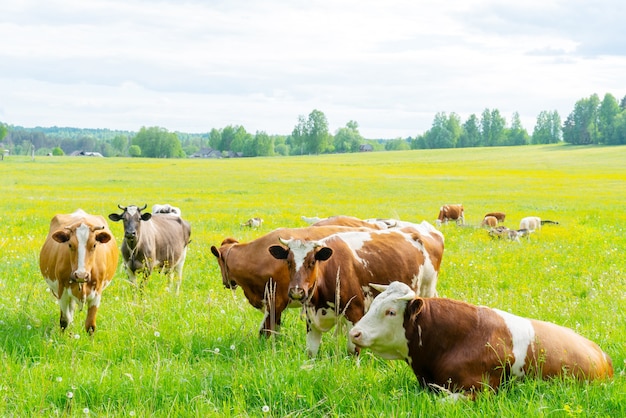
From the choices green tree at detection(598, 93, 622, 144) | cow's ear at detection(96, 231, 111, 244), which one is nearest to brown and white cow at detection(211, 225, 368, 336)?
cow's ear at detection(96, 231, 111, 244)

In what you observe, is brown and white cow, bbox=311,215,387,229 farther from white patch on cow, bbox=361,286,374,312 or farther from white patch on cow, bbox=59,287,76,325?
white patch on cow, bbox=59,287,76,325

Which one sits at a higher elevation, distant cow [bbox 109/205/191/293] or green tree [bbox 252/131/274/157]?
green tree [bbox 252/131/274/157]

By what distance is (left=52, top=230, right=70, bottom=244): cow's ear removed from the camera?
872 centimetres

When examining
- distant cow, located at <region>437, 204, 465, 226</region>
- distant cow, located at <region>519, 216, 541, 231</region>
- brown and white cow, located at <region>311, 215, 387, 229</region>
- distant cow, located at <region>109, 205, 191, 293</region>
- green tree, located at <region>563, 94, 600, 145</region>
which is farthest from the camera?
green tree, located at <region>563, 94, 600, 145</region>

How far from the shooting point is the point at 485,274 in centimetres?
1450

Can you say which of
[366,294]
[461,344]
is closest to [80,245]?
[366,294]

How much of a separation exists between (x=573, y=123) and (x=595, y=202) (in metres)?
118

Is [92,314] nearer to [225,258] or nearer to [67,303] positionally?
[67,303]

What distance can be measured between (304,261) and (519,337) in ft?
8.69

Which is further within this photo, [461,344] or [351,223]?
[351,223]

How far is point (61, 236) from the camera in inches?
345

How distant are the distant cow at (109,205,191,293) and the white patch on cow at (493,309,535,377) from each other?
23.1 feet

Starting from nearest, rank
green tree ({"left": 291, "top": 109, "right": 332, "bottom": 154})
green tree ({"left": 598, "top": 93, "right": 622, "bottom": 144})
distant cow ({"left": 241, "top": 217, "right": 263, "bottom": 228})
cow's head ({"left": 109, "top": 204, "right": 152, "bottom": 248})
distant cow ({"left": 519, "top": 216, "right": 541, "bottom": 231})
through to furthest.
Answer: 1. cow's head ({"left": 109, "top": 204, "right": 152, "bottom": 248})
2. distant cow ({"left": 241, "top": 217, "right": 263, "bottom": 228})
3. distant cow ({"left": 519, "top": 216, "right": 541, "bottom": 231})
4. green tree ({"left": 598, "top": 93, "right": 622, "bottom": 144})
5. green tree ({"left": 291, "top": 109, "right": 332, "bottom": 154})

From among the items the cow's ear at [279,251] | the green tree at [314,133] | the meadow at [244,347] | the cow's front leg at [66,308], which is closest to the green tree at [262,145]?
the green tree at [314,133]
